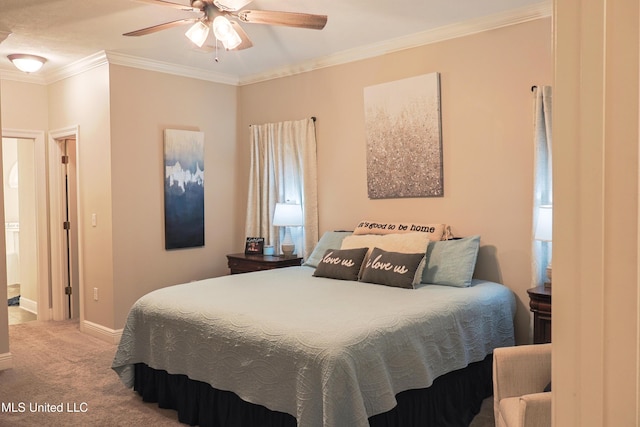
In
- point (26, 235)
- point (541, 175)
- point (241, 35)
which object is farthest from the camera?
point (26, 235)

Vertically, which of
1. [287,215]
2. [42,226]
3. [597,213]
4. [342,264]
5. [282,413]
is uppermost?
[597,213]

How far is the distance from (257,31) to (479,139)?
6.26ft

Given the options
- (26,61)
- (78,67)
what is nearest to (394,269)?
(78,67)

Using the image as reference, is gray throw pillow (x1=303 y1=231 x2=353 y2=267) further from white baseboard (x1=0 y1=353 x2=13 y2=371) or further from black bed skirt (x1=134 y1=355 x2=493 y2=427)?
white baseboard (x1=0 y1=353 x2=13 y2=371)

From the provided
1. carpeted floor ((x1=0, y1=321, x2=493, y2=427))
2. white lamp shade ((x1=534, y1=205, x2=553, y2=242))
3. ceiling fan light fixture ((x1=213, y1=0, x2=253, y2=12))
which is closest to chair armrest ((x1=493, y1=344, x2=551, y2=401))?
carpeted floor ((x1=0, y1=321, x2=493, y2=427))

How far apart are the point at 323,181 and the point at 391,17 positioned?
171 cm

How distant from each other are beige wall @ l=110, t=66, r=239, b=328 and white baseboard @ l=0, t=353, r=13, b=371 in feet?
3.00

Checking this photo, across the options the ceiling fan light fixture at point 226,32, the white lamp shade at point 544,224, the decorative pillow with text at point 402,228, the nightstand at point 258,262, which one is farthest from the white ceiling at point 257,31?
the nightstand at point 258,262

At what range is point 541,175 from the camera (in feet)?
11.7

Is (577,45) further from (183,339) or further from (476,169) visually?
(476,169)

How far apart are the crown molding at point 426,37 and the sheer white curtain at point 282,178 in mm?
537

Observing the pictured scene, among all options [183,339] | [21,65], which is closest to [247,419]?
[183,339]

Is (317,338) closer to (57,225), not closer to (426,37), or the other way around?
(426,37)

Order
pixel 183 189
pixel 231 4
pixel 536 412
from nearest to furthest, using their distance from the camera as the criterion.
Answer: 1. pixel 536 412
2. pixel 231 4
3. pixel 183 189
